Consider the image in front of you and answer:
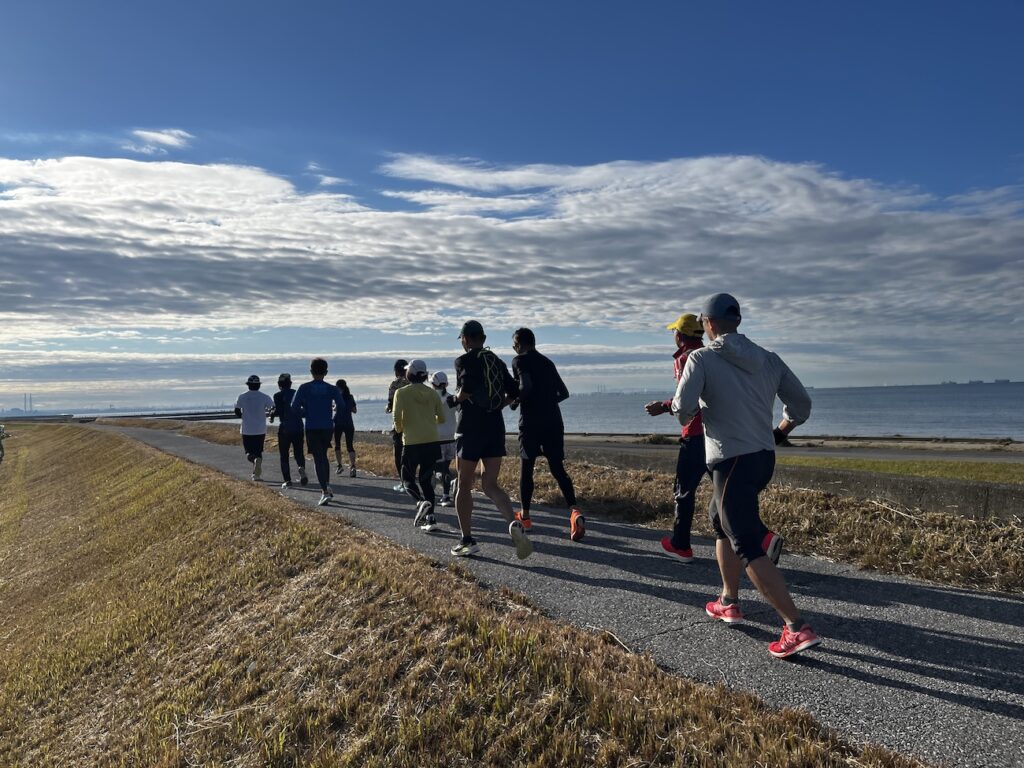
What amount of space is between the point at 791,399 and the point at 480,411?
2.92m

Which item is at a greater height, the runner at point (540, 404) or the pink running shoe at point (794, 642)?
the runner at point (540, 404)

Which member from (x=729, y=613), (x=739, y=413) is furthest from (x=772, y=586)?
(x=739, y=413)

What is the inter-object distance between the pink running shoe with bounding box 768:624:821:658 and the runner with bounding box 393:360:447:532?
4.78 meters

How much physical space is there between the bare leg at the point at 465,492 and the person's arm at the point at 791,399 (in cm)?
290

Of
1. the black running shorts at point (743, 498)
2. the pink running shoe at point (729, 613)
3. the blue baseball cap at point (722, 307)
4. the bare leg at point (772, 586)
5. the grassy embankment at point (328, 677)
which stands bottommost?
the grassy embankment at point (328, 677)

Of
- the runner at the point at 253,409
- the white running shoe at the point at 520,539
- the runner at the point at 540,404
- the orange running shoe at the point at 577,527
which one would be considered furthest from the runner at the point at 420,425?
the runner at the point at 253,409

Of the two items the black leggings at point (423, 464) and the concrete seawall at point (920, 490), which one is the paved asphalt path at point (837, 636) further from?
the concrete seawall at point (920, 490)

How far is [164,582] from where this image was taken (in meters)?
8.59

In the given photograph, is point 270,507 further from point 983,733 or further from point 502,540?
point 983,733

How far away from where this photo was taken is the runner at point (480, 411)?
6.34 meters

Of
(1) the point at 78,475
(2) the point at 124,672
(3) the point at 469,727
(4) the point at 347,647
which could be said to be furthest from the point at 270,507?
(1) the point at 78,475

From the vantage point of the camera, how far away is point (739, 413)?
4105 mm

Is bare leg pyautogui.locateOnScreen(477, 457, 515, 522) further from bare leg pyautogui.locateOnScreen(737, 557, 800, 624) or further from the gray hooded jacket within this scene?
bare leg pyautogui.locateOnScreen(737, 557, 800, 624)

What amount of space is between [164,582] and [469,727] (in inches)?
245
